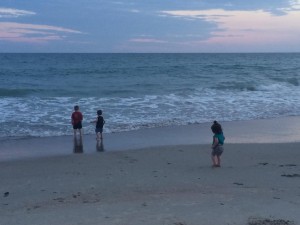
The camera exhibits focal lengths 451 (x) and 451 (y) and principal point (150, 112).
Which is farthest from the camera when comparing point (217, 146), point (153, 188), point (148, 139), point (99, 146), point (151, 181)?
point (148, 139)

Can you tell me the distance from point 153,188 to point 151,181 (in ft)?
1.86

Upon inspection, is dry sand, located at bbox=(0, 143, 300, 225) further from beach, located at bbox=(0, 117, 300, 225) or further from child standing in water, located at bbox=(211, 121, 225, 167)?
child standing in water, located at bbox=(211, 121, 225, 167)

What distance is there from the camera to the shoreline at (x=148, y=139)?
13.5 metres

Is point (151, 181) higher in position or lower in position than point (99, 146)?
higher

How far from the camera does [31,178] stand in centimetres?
996

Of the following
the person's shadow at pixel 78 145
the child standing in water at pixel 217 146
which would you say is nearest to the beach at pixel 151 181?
the person's shadow at pixel 78 145

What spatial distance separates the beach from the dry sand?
0.02m

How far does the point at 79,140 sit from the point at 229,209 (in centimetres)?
827

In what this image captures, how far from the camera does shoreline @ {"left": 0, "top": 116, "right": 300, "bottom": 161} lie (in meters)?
13.5

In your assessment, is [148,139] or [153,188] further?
[148,139]

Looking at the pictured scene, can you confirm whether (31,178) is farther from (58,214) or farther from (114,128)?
(114,128)

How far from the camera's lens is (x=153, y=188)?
8.95 m

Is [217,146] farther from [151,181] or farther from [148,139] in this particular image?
[148,139]

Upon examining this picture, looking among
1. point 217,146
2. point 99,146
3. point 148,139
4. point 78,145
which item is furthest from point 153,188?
point 148,139
